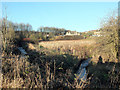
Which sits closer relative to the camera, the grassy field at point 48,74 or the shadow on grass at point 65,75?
the grassy field at point 48,74

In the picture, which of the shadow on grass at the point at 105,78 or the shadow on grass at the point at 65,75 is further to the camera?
the shadow on grass at the point at 105,78

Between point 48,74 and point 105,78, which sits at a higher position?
point 48,74

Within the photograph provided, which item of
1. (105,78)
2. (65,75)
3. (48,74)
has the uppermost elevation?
(48,74)

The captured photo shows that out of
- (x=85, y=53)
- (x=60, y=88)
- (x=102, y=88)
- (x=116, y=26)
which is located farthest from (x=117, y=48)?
(x=60, y=88)

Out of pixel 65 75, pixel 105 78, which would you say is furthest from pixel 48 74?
pixel 105 78

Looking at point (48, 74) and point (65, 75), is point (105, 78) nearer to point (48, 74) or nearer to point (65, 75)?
point (65, 75)

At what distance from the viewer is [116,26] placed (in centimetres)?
808

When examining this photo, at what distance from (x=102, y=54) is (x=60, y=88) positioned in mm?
7027

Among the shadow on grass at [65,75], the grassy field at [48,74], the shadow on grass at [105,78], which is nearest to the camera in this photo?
the grassy field at [48,74]

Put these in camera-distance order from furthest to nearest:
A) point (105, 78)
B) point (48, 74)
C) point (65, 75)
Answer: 1. point (105, 78)
2. point (65, 75)
3. point (48, 74)

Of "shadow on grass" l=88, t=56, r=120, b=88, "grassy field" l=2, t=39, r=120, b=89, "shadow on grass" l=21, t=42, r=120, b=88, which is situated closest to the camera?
"grassy field" l=2, t=39, r=120, b=89

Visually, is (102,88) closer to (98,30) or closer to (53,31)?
(98,30)

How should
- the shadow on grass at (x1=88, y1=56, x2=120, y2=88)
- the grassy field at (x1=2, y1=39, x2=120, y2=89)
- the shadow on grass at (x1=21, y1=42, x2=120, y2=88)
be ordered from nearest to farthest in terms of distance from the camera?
the grassy field at (x1=2, y1=39, x2=120, y2=89)
the shadow on grass at (x1=21, y1=42, x2=120, y2=88)
the shadow on grass at (x1=88, y1=56, x2=120, y2=88)

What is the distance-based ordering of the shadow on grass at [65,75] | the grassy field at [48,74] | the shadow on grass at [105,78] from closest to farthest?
the grassy field at [48,74] → the shadow on grass at [65,75] → the shadow on grass at [105,78]
